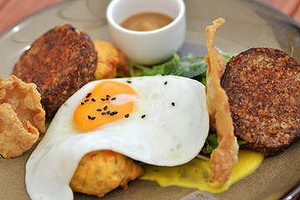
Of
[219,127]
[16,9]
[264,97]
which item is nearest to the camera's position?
[219,127]

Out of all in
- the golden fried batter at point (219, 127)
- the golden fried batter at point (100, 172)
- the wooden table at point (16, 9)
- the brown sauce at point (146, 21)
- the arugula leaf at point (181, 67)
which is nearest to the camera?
the golden fried batter at point (219, 127)

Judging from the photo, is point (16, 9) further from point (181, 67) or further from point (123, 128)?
point (123, 128)

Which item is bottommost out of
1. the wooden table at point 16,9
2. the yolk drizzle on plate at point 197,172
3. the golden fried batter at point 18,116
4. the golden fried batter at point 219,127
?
the wooden table at point 16,9

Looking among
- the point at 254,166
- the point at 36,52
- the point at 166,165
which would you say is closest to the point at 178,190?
the point at 166,165

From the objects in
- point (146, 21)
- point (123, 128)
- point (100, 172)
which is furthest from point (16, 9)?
point (100, 172)

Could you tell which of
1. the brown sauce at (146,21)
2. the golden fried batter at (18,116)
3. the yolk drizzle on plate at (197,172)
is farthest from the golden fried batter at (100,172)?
the brown sauce at (146,21)

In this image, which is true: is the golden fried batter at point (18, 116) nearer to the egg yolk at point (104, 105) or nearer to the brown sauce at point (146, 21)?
the egg yolk at point (104, 105)

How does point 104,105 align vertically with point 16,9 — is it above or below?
above

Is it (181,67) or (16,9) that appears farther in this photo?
(16,9)
